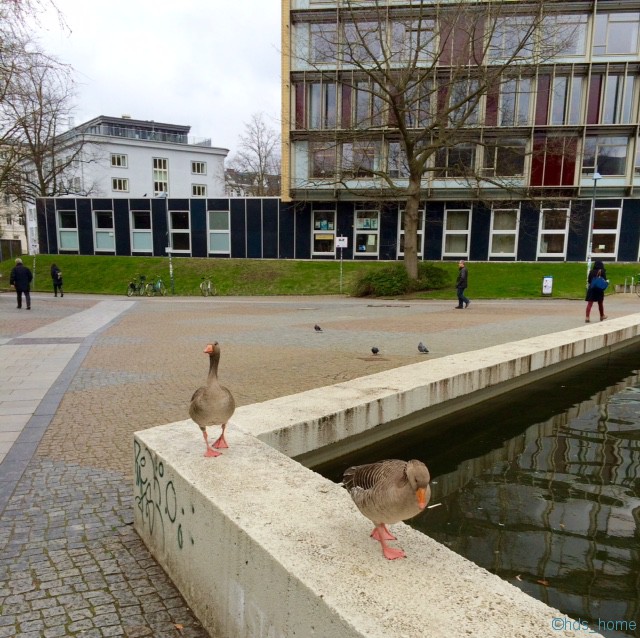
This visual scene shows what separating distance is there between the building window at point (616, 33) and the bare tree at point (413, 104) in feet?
10.3

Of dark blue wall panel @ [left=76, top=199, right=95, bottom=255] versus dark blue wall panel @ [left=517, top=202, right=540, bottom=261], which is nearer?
dark blue wall panel @ [left=517, top=202, right=540, bottom=261]

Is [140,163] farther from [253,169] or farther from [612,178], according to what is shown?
[612,178]

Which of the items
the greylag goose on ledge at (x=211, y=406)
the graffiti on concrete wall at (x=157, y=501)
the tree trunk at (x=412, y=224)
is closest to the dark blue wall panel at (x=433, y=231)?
the tree trunk at (x=412, y=224)

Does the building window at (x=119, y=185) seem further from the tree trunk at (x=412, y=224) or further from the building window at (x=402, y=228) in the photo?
the tree trunk at (x=412, y=224)

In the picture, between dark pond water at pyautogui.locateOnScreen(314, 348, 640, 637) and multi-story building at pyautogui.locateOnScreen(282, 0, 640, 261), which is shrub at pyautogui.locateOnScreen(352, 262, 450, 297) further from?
dark pond water at pyautogui.locateOnScreen(314, 348, 640, 637)

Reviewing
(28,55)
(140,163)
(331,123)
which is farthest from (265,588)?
(140,163)

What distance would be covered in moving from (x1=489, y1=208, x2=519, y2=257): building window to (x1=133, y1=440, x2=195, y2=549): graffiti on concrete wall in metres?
37.3

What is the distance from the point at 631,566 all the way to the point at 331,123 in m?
36.6

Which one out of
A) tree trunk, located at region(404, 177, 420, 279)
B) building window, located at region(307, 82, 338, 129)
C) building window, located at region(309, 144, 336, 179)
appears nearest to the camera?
tree trunk, located at region(404, 177, 420, 279)

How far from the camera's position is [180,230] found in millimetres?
42219

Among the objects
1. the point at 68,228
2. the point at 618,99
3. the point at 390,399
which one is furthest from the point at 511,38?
the point at 68,228

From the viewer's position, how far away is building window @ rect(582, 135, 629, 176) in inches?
1382

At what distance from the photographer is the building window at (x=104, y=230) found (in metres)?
43.5

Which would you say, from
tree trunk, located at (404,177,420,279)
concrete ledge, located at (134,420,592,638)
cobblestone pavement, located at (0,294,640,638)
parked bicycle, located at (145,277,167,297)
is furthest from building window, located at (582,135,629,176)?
concrete ledge, located at (134,420,592,638)
